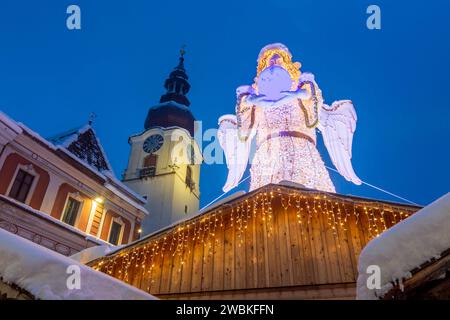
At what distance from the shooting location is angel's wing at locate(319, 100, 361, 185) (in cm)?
1165

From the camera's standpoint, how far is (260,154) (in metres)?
10.8

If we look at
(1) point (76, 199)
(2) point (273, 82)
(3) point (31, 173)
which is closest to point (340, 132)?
(2) point (273, 82)

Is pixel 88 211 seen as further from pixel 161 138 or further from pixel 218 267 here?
pixel 161 138

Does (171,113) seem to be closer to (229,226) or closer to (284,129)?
(284,129)

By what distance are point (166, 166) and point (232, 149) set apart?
2558 cm

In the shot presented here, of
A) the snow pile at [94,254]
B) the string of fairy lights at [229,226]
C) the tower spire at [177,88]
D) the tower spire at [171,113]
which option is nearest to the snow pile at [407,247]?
the string of fairy lights at [229,226]

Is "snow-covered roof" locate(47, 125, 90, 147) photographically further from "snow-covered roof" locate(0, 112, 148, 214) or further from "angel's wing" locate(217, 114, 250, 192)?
"angel's wing" locate(217, 114, 250, 192)

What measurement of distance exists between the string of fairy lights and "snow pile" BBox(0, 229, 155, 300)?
4380 mm

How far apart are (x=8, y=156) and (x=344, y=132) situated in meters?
16.2

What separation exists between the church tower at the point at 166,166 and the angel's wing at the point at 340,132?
23679mm

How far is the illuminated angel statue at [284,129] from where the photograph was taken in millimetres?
9961

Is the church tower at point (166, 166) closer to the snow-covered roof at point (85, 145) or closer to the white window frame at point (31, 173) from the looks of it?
the snow-covered roof at point (85, 145)

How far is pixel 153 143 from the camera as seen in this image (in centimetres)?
3988
